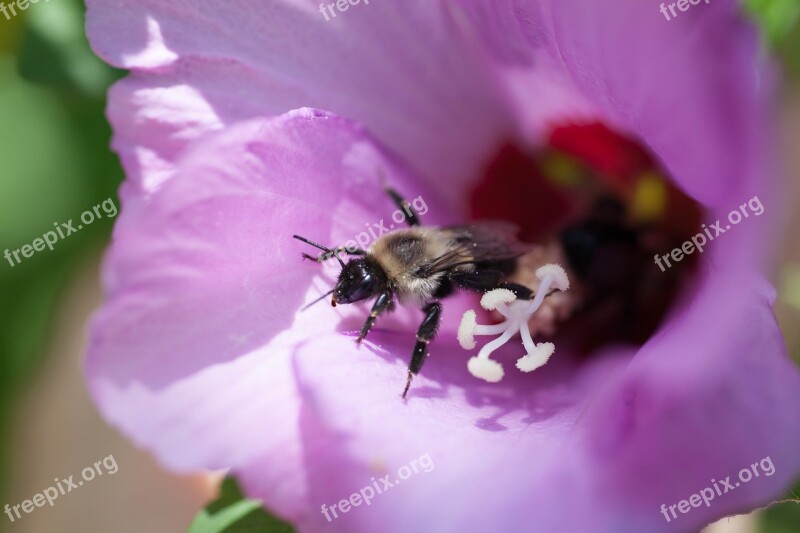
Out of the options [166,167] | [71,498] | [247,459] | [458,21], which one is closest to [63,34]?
[166,167]

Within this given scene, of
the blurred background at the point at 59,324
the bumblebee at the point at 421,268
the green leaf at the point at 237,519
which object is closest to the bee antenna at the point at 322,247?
the bumblebee at the point at 421,268

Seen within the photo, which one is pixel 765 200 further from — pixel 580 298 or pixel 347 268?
pixel 580 298

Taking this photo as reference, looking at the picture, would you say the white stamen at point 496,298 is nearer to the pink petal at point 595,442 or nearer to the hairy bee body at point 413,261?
A: the hairy bee body at point 413,261

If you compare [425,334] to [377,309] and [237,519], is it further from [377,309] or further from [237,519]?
[237,519]

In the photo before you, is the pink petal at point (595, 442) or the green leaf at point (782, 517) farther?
the green leaf at point (782, 517)

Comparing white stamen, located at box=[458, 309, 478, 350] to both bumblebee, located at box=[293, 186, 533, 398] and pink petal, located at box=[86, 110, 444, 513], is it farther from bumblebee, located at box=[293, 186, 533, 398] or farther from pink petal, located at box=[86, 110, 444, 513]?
pink petal, located at box=[86, 110, 444, 513]
